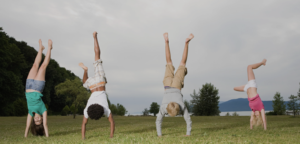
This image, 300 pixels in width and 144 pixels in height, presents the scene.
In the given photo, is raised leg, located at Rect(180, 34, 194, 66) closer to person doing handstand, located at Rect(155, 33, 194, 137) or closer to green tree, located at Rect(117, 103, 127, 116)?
person doing handstand, located at Rect(155, 33, 194, 137)

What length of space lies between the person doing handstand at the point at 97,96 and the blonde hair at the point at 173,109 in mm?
2007

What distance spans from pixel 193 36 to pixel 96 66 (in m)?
3.99

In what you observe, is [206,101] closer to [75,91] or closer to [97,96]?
[75,91]

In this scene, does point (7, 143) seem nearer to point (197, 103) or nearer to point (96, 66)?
point (96, 66)

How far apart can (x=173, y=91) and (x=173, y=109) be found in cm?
106

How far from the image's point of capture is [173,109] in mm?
6781

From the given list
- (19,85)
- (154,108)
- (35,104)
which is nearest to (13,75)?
(19,85)

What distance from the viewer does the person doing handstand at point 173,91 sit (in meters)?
7.01

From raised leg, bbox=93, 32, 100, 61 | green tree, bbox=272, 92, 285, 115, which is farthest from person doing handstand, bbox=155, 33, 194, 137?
green tree, bbox=272, 92, 285, 115

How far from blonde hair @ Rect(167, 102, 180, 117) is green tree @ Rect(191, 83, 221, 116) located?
55831 mm

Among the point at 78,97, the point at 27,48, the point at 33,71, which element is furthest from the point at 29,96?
the point at 27,48

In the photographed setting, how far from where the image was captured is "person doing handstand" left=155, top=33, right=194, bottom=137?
23.0 feet

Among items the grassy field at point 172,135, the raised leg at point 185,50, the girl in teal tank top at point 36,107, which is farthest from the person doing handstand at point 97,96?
the raised leg at point 185,50

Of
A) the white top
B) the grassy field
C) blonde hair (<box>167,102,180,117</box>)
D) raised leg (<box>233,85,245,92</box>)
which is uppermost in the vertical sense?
the white top
